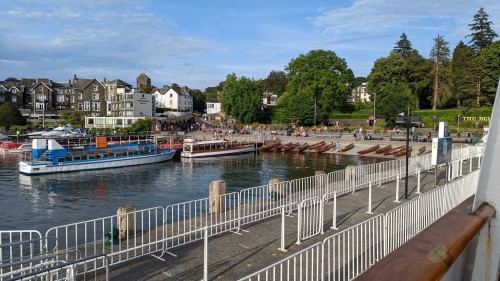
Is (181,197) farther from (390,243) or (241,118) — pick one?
(241,118)

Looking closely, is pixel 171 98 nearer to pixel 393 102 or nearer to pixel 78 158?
pixel 393 102

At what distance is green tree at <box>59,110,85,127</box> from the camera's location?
93.8 meters

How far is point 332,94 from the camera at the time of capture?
7800 cm

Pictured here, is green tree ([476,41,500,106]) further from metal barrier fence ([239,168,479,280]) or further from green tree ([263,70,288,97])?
green tree ([263,70,288,97])

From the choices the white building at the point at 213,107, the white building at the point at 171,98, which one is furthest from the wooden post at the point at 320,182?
the white building at the point at 213,107

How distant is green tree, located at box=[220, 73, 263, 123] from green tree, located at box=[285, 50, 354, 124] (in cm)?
778

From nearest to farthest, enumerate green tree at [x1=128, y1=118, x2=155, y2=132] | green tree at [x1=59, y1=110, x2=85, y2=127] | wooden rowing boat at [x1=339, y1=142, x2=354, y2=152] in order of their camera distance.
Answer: wooden rowing boat at [x1=339, y1=142, x2=354, y2=152]
green tree at [x1=128, y1=118, x2=155, y2=132]
green tree at [x1=59, y1=110, x2=85, y2=127]

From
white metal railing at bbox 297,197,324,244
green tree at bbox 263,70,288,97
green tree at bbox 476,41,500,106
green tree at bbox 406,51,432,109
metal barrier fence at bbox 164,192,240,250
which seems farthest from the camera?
green tree at bbox 263,70,288,97

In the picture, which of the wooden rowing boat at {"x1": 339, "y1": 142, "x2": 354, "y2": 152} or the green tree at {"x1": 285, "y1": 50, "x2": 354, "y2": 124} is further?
the green tree at {"x1": 285, "y1": 50, "x2": 354, "y2": 124}

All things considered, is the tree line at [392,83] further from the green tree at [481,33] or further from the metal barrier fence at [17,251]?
the metal barrier fence at [17,251]

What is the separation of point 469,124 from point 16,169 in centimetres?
5923

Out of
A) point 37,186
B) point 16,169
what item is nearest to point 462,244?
point 37,186

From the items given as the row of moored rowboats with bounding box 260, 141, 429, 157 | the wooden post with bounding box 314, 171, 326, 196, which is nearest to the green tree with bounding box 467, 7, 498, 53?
the row of moored rowboats with bounding box 260, 141, 429, 157

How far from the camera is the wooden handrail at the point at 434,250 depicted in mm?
1458
